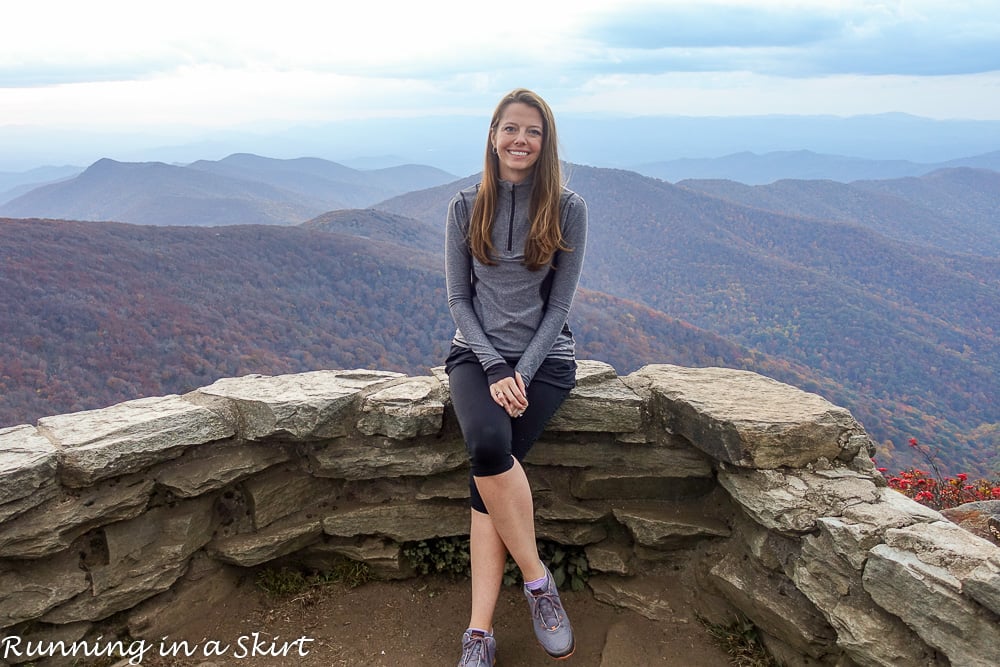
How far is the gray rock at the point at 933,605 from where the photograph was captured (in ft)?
8.84

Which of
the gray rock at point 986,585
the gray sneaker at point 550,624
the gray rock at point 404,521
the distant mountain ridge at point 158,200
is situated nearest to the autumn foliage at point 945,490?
the gray rock at point 986,585

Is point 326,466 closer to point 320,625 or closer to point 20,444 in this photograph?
point 320,625

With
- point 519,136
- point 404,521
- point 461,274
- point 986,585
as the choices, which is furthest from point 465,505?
point 986,585

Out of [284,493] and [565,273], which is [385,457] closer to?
[284,493]

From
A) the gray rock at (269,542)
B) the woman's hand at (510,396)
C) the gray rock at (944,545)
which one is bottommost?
the gray rock at (269,542)

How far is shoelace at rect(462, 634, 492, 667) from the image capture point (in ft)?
11.6

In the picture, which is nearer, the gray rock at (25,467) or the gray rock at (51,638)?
the gray rock at (25,467)

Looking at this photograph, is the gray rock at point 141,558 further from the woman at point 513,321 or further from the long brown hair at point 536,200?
the long brown hair at point 536,200

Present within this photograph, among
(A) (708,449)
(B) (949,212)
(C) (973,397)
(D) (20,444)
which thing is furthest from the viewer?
(B) (949,212)

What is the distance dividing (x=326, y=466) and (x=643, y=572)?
6.78 feet

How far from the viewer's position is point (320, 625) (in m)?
4.05

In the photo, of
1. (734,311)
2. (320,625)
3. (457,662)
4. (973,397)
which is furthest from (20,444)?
(734,311)

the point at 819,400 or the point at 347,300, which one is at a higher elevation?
the point at 819,400

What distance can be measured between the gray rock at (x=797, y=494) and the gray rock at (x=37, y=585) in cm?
355
